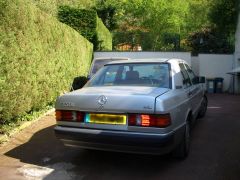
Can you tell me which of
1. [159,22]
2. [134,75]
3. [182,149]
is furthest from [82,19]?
[159,22]

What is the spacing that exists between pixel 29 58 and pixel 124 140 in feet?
14.8

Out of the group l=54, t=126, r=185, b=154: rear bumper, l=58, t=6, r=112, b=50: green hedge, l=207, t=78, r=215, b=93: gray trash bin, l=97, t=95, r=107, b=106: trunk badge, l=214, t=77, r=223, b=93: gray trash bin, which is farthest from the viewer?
l=58, t=6, r=112, b=50: green hedge

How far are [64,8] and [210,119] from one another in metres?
14.9

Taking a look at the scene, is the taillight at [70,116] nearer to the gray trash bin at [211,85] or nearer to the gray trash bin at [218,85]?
the gray trash bin at [211,85]

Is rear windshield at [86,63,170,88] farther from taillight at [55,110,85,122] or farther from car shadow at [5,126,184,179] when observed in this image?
car shadow at [5,126,184,179]

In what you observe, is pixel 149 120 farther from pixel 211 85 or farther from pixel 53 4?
pixel 53 4

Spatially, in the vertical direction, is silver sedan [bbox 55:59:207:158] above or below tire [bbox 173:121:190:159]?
above

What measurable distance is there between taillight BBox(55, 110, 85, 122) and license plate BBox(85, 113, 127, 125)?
114 mm

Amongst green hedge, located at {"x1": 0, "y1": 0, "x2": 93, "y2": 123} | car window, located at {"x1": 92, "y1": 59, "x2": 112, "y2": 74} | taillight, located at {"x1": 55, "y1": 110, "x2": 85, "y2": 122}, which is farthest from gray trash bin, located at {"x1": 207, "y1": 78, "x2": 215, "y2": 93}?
taillight, located at {"x1": 55, "y1": 110, "x2": 85, "y2": 122}

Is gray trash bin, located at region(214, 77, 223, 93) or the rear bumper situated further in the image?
gray trash bin, located at region(214, 77, 223, 93)

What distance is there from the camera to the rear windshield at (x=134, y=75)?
21.1 feet

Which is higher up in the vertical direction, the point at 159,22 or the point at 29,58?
the point at 159,22

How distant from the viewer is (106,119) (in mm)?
5574

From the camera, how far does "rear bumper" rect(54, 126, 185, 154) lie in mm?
5312
